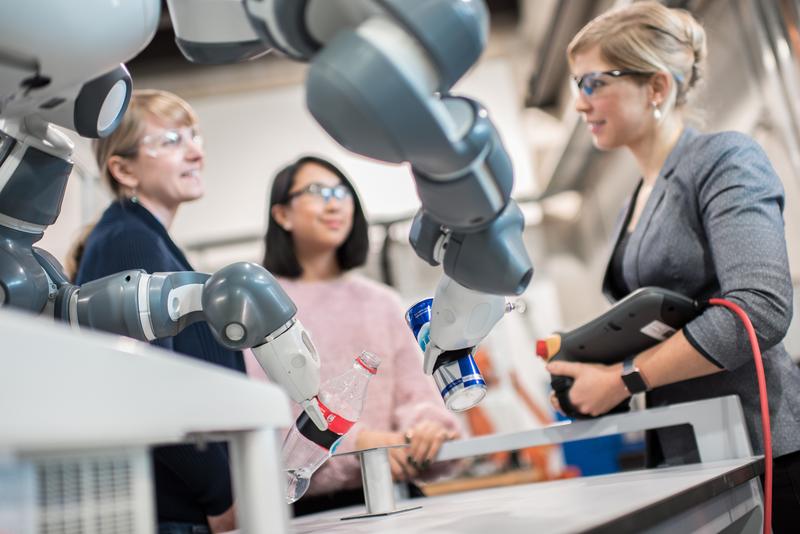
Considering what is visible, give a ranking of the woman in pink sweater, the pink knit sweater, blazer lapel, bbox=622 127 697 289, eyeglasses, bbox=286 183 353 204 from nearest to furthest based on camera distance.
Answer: blazer lapel, bbox=622 127 697 289 → the woman in pink sweater → the pink knit sweater → eyeglasses, bbox=286 183 353 204

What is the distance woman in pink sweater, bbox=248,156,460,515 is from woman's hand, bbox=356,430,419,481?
1 centimetres

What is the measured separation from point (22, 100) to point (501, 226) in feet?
1.40

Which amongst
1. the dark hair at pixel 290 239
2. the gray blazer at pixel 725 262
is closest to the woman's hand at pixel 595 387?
the gray blazer at pixel 725 262

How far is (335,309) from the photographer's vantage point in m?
1.71

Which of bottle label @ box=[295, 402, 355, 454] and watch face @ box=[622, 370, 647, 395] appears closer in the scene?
bottle label @ box=[295, 402, 355, 454]

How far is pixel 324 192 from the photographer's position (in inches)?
69.0

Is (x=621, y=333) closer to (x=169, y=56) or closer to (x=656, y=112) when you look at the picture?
(x=656, y=112)

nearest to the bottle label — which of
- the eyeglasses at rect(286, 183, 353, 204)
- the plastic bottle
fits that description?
the plastic bottle

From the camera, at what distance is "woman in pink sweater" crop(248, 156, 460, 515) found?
148 centimetres

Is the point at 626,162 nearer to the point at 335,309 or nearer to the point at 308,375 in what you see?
the point at 335,309

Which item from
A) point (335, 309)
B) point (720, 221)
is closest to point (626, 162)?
point (335, 309)

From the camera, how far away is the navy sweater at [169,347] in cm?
98

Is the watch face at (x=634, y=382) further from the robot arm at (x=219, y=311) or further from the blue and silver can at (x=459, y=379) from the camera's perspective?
the robot arm at (x=219, y=311)

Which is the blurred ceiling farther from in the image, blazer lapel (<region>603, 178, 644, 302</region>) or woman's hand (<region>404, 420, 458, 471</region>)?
woman's hand (<region>404, 420, 458, 471</region>)
